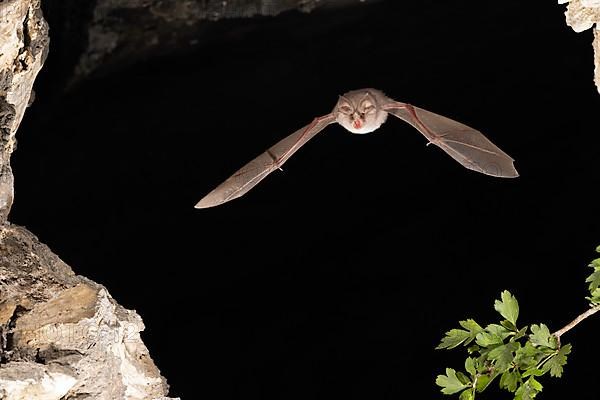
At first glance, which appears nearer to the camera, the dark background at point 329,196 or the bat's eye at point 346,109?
the bat's eye at point 346,109

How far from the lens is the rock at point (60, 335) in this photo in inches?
92.3

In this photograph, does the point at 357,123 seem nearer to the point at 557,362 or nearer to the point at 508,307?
the point at 508,307

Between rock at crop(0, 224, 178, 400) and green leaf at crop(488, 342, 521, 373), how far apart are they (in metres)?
0.94

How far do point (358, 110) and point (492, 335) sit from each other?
0.73 meters

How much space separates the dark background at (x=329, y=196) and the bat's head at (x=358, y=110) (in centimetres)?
201

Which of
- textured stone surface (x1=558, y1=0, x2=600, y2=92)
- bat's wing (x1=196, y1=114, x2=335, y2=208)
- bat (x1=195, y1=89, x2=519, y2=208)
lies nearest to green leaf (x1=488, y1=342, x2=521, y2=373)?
bat (x1=195, y1=89, x2=519, y2=208)

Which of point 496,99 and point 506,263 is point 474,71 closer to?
point 496,99

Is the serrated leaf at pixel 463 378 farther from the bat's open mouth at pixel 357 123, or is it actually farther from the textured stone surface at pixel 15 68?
the textured stone surface at pixel 15 68

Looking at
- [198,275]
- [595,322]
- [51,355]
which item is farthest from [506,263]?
[51,355]

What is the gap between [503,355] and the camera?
8.14 ft

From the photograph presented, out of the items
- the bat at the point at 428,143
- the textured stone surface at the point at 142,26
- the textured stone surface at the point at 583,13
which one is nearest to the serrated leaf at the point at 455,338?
the bat at the point at 428,143

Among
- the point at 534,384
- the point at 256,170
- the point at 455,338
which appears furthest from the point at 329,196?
the point at 534,384

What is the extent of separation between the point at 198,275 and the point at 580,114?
7.07ft

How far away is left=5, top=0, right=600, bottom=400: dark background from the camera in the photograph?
14.7 ft
